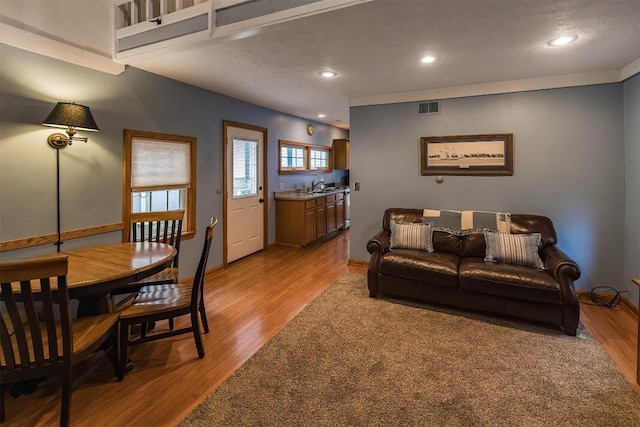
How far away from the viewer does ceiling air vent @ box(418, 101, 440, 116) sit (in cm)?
405

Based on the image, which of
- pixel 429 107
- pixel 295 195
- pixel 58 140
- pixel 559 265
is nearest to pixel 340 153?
pixel 295 195

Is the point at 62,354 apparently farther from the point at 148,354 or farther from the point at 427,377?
the point at 427,377

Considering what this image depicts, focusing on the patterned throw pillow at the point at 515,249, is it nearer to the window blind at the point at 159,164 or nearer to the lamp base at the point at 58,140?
the window blind at the point at 159,164

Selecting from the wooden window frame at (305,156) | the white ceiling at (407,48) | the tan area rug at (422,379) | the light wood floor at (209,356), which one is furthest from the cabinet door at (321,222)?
the tan area rug at (422,379)

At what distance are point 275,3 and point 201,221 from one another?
2693 mm

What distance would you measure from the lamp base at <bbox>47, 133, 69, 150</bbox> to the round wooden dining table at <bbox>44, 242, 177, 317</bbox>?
0.82 metres

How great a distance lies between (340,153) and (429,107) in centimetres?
368

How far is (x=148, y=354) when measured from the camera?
2.43m

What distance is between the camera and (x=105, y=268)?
6.96ft

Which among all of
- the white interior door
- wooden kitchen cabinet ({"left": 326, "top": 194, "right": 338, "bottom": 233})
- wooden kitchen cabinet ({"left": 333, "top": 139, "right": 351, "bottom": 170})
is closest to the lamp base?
the white interior door

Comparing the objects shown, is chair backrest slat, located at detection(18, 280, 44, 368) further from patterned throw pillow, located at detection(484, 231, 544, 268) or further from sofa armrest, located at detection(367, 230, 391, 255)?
patterned throw pillow, located at detection(484, 231, 544, 268)

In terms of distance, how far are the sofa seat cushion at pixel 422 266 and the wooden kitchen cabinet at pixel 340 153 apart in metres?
4.52

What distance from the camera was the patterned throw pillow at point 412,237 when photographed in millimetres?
3545

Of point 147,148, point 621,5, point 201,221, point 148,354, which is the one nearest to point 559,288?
point 621,5
